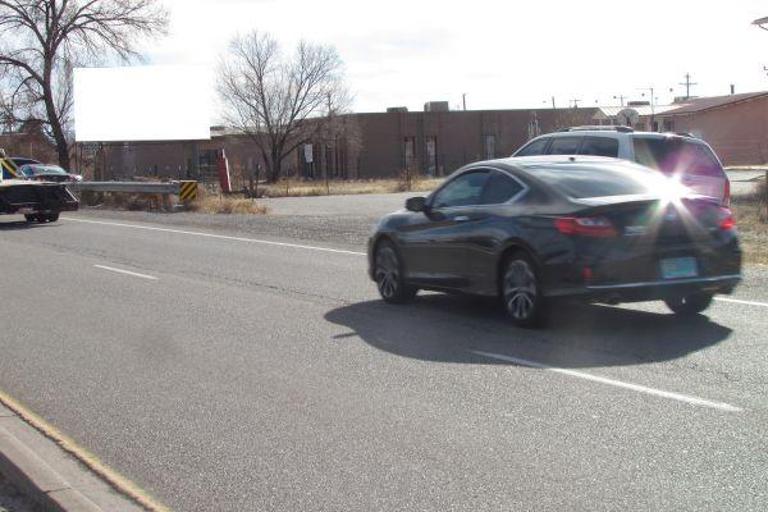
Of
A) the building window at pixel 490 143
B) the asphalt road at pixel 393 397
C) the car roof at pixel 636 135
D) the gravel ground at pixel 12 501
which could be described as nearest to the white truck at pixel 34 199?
the asphalt road at pixel 393 397

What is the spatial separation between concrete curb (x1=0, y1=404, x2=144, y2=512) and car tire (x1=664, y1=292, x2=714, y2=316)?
20.2 feet

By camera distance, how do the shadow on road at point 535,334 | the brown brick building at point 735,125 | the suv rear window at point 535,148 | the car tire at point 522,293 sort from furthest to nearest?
the brown brick building at point 735,125, the suv rear window at point 535,148, the car tire at point 522,293, the shadow on road at point 535,334

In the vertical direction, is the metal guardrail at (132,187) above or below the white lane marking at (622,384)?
above

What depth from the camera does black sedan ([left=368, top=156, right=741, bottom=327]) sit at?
8492 millimetres

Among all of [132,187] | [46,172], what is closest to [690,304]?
[132,187]

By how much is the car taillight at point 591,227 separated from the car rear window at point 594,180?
1.39ft

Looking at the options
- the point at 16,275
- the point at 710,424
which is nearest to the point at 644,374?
the point at 710,424

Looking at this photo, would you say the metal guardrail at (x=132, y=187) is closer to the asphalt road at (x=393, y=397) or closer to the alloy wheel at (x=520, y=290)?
the asphalt road at (x=393, y=397)

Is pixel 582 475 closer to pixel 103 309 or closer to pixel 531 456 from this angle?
pixel 531 456

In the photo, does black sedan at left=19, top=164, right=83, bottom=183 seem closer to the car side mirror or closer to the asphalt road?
the asphalt road

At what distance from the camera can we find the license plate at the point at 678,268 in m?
8.62

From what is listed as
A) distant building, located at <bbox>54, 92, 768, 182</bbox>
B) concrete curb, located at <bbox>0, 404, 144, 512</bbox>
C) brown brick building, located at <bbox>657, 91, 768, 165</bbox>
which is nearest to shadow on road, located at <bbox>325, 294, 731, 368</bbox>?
concrete curb, located at <bbox>0, 404, 144, 512</bbox>

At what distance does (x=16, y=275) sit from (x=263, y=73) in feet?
170

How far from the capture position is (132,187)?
3238cm
